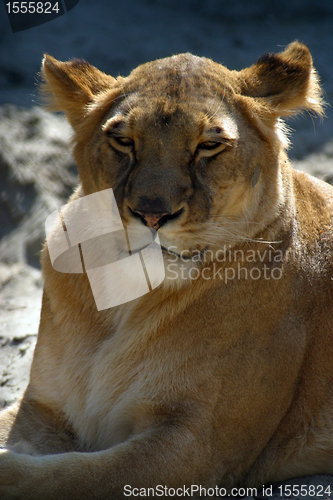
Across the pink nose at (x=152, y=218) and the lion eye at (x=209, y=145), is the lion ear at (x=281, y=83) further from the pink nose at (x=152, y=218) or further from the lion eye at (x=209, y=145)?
the pink nose at (x=152, y=218)

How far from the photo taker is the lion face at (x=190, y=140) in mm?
2086

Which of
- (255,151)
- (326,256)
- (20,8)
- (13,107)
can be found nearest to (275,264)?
(326,256)

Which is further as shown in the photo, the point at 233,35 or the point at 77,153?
the point at 233,35

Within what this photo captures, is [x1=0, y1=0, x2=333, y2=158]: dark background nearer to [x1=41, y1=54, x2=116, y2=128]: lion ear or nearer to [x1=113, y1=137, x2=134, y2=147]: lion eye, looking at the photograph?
[x1=41, y1=54, x2=116, y2=128]: lion ear

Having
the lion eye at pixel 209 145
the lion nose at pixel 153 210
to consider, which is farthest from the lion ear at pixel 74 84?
the lion nose at pixel 153 210

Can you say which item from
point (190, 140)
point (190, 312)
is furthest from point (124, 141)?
point (190, 312)

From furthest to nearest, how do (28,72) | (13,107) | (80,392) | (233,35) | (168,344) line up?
(233,35)
(28,72)
(13,107)
(80,392)
(168,344)

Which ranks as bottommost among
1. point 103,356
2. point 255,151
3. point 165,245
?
point 103,356

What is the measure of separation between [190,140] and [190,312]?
70 cm

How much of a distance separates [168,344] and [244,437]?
50 centimetres

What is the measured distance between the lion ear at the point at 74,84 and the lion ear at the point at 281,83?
2.08 feet

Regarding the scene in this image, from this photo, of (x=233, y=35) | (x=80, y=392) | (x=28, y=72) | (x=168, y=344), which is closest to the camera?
(x=168, y=344)

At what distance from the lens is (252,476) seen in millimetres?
2414

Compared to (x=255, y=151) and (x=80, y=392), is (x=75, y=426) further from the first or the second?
(x=255, y=151)
